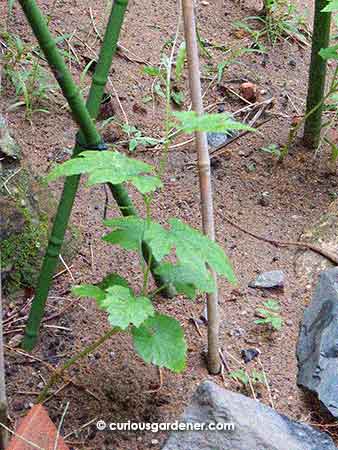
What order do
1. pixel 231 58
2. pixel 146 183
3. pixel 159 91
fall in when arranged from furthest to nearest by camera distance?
pixel 231 58
pixel 159 91
pixel 146 183

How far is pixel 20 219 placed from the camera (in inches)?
95.5

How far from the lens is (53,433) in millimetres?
1883

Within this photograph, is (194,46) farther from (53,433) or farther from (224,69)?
(224,69)

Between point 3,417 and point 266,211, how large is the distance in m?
1.30

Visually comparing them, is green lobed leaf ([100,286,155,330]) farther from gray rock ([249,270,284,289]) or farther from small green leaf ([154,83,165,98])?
small green leaf ([154,83,165,98])

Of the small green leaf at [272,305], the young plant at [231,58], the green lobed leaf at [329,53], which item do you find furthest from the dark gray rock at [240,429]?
the young plant at [231,58]

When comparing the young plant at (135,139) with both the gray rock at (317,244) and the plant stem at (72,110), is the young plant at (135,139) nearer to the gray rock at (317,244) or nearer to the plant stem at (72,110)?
the gray rock at (317,244)

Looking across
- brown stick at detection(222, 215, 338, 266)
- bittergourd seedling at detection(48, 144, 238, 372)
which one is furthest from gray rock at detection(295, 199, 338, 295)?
bittergourd seedling at detection(48, 144, 238, 372)

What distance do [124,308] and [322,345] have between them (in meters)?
0.71

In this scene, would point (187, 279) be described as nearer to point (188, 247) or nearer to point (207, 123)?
point (188, 247)

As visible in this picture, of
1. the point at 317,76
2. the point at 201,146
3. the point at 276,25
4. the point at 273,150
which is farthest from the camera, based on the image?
the point at 276,25

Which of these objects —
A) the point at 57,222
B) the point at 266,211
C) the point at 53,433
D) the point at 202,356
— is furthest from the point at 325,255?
the point at 53,433

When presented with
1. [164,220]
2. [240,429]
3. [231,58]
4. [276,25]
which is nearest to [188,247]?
[240,429]

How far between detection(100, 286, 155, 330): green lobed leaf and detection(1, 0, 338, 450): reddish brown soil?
42cm
